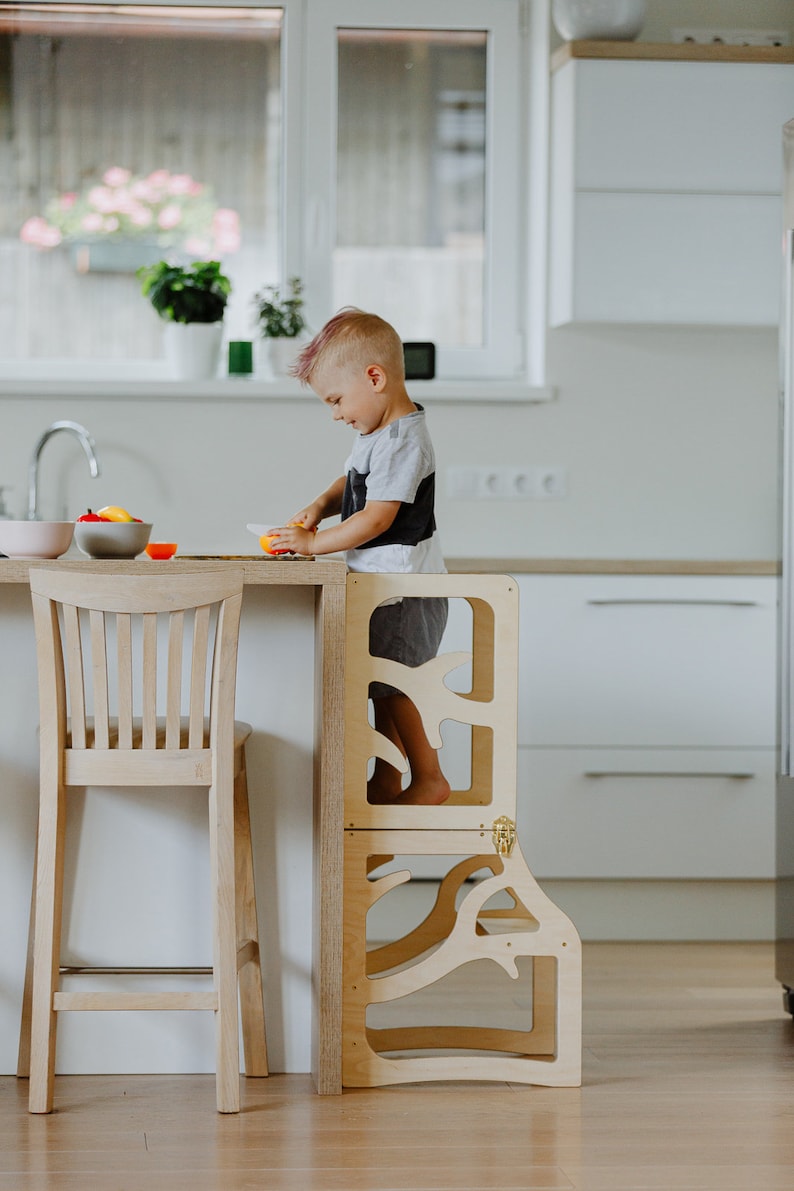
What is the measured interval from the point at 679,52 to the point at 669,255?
494mm

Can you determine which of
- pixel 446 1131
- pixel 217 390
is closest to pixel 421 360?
pixel 217 390

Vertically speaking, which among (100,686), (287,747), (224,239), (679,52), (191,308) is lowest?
(287,747)

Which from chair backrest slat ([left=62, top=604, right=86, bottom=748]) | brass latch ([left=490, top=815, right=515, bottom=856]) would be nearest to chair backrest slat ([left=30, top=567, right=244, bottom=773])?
chair backrest slat ([left=62, top=604, right=86, bottom=748])

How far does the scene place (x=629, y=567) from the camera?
341 centimetres

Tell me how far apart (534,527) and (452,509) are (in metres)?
0.23

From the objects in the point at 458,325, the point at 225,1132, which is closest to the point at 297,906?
the point at 225,1132

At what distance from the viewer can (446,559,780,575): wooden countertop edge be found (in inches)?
133

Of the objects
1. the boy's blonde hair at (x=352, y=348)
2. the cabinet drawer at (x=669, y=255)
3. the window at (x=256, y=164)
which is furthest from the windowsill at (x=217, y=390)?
the boy's blonde hair at (x=352, y=348)

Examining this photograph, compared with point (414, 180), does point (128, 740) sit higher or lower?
lower

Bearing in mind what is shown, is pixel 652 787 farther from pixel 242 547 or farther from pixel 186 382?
pixel 186 382

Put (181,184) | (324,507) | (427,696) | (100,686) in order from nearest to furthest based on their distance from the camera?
(100,686)
(427,696)
(324,507)
(181,184)

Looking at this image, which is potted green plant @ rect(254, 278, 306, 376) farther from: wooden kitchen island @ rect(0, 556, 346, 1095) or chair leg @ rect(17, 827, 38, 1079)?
chair leg @ rect(17, 827, 38, 1079)

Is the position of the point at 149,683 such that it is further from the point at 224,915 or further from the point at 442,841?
the point at 442,841

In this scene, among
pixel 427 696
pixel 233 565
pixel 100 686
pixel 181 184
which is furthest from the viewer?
pixel 181 184
